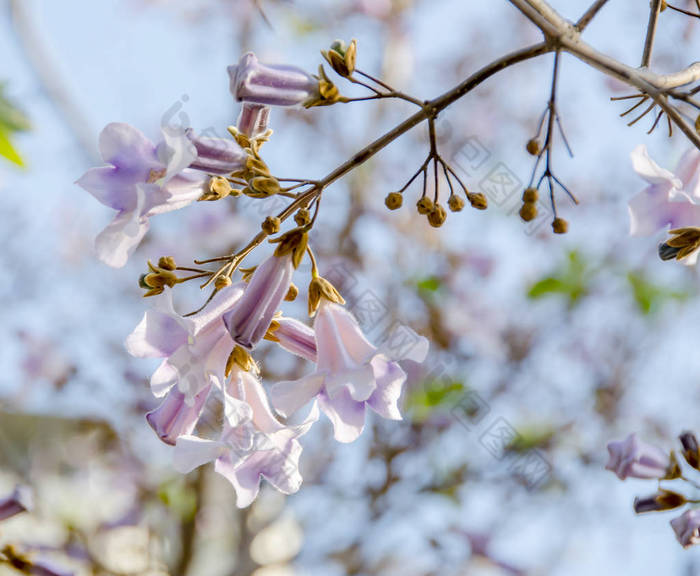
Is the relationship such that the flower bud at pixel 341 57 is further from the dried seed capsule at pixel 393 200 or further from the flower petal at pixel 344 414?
the flower petal at pixel 344 414

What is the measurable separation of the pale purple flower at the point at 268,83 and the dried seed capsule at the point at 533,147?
400 mm

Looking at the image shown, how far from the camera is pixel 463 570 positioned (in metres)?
3.62

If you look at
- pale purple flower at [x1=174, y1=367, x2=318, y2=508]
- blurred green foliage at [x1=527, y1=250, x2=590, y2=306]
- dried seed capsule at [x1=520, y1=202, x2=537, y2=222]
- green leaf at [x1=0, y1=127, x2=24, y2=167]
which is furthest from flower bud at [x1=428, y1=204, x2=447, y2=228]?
blurred green foliage at [x1=527, y1=250, x2=590, y2=306]

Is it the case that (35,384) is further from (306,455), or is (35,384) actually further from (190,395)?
(190,395)

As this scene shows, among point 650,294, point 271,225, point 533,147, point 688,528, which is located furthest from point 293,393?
point 650,294

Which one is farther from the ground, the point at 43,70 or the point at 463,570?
the point at 43,70

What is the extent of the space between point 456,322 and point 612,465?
2272mm

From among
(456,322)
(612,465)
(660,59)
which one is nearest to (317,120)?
(456,322)

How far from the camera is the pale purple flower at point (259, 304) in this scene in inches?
37.3

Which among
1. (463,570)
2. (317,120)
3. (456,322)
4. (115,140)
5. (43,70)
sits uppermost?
(317,120)

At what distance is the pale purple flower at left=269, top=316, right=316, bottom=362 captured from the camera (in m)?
1.09

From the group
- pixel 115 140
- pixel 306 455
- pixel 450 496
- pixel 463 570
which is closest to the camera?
pixel 115 140

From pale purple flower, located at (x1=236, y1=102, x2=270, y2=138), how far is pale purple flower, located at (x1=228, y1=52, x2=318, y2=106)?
73mm

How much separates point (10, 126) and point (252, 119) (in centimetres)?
79
